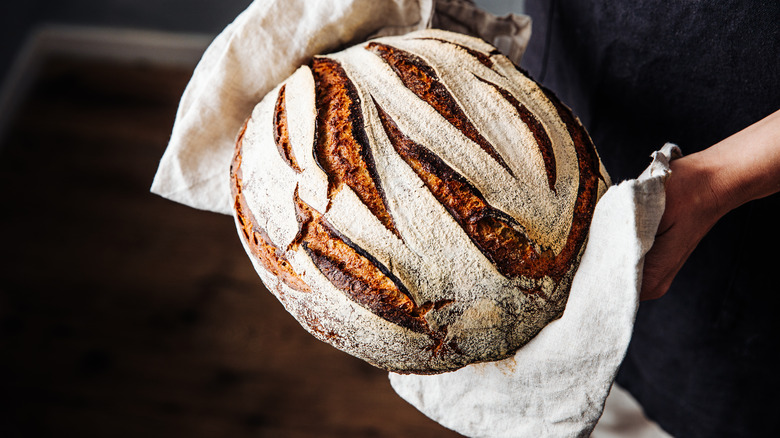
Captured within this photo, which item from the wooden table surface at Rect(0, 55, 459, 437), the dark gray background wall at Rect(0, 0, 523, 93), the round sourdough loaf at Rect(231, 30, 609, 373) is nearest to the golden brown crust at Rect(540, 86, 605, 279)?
A: the round sourdough loaf at Rect(231, 30, 609, 373)

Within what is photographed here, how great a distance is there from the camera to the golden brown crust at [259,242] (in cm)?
64

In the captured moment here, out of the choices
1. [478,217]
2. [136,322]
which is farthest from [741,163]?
[136,322]

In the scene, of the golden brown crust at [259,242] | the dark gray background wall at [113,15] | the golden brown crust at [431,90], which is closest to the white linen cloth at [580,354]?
the golden brown crust at [431,90]

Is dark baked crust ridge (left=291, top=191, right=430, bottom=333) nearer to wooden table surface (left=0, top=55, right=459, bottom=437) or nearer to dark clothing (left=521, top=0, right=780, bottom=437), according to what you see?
dark clothing (left=521, top=0, right=780, bottom=437)

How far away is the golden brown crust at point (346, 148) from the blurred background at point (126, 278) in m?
1.15

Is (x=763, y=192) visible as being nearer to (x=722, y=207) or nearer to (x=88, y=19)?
(x=722, y=207)

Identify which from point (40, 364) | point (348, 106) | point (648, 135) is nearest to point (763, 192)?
point (648, 135)

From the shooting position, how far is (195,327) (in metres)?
1.77

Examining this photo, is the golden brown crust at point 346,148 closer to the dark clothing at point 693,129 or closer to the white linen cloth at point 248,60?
the white linen cloth at point 248,60

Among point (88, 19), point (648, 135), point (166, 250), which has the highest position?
point (648, 135)

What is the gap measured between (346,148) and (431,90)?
4.4 inches

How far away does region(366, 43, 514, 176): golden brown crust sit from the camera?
636 millimetres

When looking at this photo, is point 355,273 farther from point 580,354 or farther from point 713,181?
point 713,181

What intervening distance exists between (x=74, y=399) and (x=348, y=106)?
1426 mm
